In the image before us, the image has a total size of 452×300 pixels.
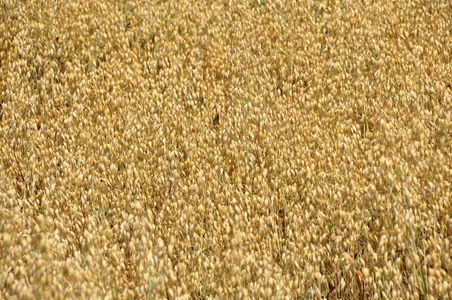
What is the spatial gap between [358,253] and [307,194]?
Answer: 608 millimetres

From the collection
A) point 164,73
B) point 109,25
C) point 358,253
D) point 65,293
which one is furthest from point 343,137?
point 109,25

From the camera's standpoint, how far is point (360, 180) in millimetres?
3703

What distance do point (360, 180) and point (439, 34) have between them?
7.42ft

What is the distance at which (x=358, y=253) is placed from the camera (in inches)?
128

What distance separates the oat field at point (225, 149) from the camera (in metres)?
3.08

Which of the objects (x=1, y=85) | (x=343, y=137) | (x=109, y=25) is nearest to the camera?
(x=343, y=137)

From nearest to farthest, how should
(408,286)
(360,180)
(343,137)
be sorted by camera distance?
(408,286) → (360,180) → (343,137)

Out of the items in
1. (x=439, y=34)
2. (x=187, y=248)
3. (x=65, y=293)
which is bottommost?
(x=187, y=248)

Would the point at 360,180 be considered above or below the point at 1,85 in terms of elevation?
below

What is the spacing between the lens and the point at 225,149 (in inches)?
164

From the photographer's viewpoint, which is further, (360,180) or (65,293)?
(360,180)

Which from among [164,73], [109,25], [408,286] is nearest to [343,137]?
[408,286]

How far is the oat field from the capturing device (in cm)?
Result: 308

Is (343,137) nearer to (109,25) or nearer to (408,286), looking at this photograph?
(408,286)
